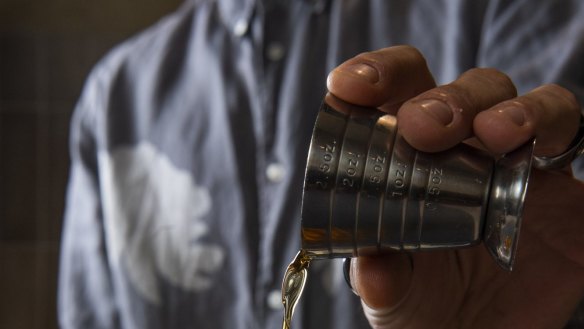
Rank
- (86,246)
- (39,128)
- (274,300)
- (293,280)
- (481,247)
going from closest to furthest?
(293,280), (481,247), (274,300), (86,246), (39,128)

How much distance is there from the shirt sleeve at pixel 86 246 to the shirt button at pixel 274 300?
262 mm

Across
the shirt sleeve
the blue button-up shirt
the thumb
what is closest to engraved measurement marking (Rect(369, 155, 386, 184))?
the thumb

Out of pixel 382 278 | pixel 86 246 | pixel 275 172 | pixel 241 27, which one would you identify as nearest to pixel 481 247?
pixel 382 278

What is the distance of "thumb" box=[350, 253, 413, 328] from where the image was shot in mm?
634

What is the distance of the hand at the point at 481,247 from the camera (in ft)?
1.86

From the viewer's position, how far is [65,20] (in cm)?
260

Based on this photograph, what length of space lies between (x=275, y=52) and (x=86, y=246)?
1.32 ft

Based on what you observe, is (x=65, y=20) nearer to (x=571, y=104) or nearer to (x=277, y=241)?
(x=277, y=241)

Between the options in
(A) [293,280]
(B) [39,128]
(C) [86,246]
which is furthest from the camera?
(B) [39,128]

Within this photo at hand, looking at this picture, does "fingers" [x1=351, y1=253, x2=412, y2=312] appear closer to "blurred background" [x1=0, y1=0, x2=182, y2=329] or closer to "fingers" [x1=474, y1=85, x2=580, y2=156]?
"fingers" [x1=474, y1=85, x2=580, y2=156]

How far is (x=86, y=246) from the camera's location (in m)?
1.33

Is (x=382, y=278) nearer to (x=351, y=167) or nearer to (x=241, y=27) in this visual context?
(x=351, y=167)

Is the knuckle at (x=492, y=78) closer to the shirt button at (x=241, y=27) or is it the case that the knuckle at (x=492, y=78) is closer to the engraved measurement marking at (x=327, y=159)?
the engraved measurement marking at (x=327, y=159)

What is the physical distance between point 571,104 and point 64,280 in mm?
925
